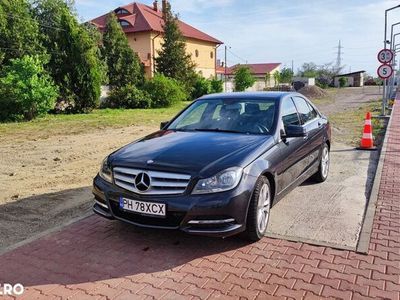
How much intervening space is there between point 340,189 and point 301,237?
2.20 meters

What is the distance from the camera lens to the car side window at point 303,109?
237 inches

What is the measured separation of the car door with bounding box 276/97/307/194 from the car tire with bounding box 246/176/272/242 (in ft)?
1.18

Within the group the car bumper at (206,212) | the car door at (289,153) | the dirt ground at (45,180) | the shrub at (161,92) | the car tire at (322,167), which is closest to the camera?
the car bumper at (206,212)

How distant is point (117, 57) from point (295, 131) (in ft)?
81.8

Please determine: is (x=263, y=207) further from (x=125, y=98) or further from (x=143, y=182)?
(x=125, y=98)

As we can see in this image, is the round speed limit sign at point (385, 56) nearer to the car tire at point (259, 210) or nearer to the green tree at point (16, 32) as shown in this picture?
the car tire at point (259, 210)

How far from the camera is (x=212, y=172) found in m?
3.91

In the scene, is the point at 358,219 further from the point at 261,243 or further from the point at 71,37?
the point at 71,37

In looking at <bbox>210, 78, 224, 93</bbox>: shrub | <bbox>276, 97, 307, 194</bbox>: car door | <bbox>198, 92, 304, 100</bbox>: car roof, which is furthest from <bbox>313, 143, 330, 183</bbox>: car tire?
<bbox>210, 78, 224, 93</bbox>: shrub

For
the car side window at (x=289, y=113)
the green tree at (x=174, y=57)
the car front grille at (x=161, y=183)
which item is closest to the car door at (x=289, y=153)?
the car side window at (x=289, y=113)

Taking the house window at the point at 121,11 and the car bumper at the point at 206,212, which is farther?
the house window at the point at 121,11

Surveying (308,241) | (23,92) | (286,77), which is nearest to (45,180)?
(308,241)

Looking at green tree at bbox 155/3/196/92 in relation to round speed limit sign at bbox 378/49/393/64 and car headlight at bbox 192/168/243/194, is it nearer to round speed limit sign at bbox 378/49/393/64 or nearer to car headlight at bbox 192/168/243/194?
round speed limit sign at bbox 378/49/393/64

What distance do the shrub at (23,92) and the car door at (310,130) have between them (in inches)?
558
